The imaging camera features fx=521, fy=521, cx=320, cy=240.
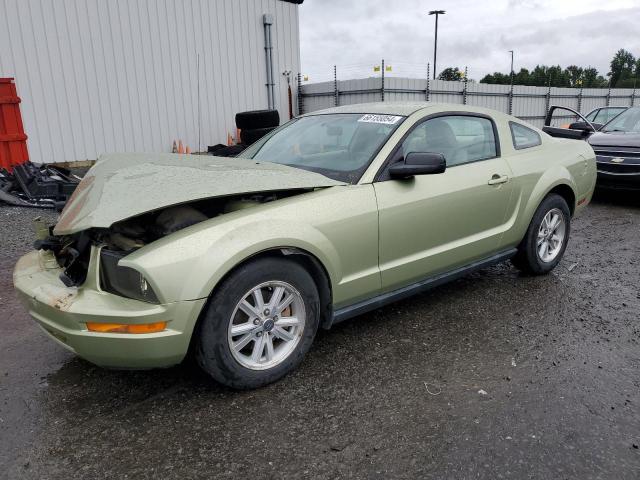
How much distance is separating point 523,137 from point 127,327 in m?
3.56

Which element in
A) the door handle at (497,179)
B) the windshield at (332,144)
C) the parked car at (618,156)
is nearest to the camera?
the windshield at (332,144)

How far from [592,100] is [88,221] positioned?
26286mm

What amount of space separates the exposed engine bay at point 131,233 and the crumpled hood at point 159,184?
0.11 m

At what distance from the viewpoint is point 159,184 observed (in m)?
2.86

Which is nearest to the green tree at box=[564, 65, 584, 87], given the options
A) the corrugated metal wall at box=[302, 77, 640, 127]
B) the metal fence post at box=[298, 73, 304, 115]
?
the corrugated metal wall at box=[302, 77, 640, 127]

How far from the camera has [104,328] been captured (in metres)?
2.47

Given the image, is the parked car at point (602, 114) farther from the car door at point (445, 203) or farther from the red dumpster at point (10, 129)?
the red dumpster at point (10, 129)

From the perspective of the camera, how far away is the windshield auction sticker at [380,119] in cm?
361

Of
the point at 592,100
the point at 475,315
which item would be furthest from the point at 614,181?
the point at 592,100

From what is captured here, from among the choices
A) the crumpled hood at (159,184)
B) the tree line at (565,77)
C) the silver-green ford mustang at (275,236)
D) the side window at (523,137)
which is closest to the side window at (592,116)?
the side window at (523,137)

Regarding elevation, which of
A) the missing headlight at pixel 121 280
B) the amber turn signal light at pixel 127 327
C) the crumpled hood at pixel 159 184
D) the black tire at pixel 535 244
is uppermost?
the crumpled hood at pixel 159 184

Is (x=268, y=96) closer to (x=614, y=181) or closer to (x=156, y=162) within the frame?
(x=614, y=181)

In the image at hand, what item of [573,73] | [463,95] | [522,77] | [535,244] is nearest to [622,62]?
[573,73]

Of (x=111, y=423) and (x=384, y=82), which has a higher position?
(x=384, y=82)
